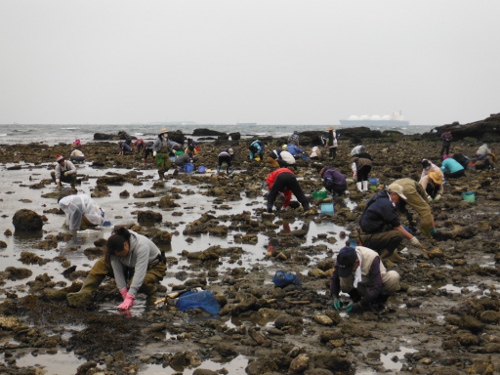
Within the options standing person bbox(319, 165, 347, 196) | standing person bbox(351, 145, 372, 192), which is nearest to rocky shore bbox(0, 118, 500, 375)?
standing person bbox(319, 165, 347, 196)

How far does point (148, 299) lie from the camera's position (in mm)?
7113

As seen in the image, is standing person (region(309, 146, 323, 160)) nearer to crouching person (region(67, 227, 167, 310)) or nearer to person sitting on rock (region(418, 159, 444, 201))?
person sitting on rock (region(418, 159, 444, 201))

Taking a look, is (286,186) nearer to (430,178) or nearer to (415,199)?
(430,178)

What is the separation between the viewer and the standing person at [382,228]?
7.78m

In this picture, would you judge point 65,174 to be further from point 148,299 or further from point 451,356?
point 451,356

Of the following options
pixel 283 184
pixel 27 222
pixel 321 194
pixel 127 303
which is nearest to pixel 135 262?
pixel 127 303

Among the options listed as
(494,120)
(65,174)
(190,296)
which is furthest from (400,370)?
(494,120)

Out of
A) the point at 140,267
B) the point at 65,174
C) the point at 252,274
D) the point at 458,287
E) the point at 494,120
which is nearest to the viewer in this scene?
the point at 140,267

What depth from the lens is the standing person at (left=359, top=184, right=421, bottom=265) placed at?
25.5 ft

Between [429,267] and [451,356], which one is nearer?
[451,356]

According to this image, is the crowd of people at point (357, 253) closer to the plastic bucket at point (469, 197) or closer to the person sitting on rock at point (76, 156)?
the plastic bucket at point (469, 197)

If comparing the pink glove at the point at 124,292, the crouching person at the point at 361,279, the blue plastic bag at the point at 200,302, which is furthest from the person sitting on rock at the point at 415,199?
the pink glove at the point at 124,292

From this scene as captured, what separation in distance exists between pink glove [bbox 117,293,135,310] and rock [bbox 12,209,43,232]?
18.7 feet

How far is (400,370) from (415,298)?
225 cm
